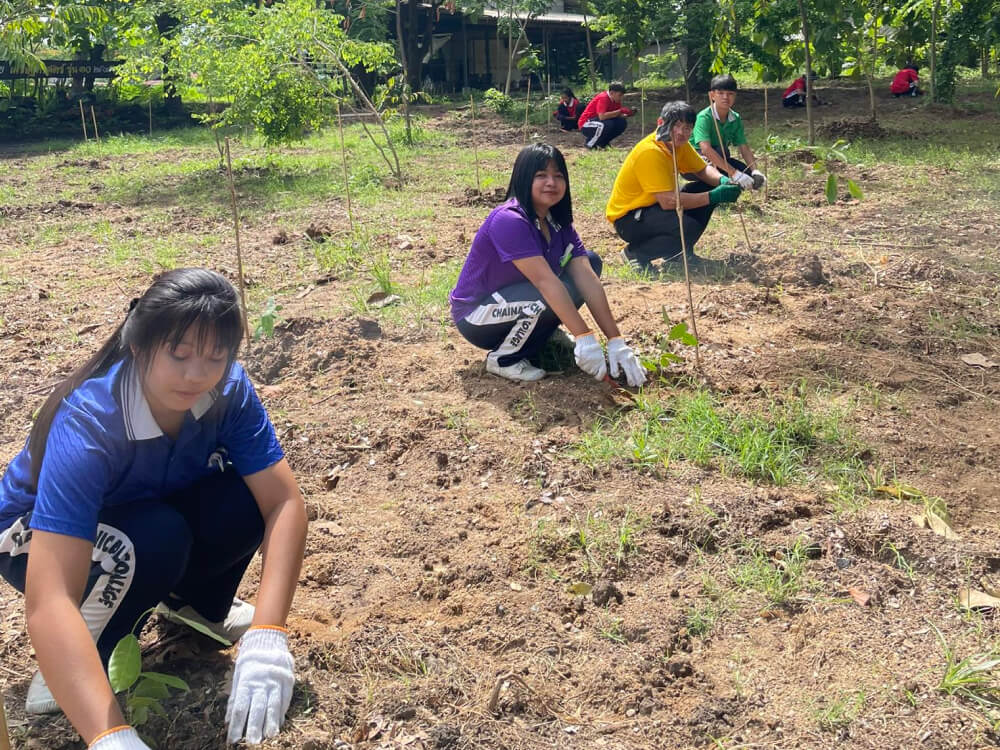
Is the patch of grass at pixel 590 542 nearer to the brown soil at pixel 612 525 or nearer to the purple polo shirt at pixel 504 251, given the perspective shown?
the brown soil at pixel 612 525

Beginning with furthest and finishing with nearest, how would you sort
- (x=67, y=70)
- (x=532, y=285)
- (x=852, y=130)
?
(x=67, y=70) < (x=852, y=130) < (x=532, y=285)

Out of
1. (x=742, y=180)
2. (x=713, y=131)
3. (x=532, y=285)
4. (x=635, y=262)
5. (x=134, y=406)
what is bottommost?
(x=635, y=262)

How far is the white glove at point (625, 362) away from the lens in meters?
3.76

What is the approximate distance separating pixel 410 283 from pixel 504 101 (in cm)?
→ 948

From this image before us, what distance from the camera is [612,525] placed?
2.81m

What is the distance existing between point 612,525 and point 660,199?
3081 mm

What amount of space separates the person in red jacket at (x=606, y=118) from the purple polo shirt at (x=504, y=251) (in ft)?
23.5

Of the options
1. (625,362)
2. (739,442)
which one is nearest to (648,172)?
(625,362)

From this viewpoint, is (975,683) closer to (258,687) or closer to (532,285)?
(258,687)

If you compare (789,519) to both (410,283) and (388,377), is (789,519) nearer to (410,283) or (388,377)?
(388,377)

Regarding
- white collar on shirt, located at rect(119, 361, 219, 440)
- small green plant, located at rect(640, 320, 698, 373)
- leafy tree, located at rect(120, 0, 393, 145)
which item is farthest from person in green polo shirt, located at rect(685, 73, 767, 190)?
white collar on shirt, located at rect(119, 361, 219, 440)

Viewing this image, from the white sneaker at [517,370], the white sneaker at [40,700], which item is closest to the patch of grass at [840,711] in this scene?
the white sneaker at [40,700]

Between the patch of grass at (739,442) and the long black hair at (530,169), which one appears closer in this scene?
the patch of grass at (739,442)

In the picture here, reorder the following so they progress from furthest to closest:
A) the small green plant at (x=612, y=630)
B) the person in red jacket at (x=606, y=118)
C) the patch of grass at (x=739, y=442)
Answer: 1. the person in red jacket at (x=606, y=118)
2. the patch of grass at (x=739, y=442)
3. the small green plant at (x=612, y=630)
